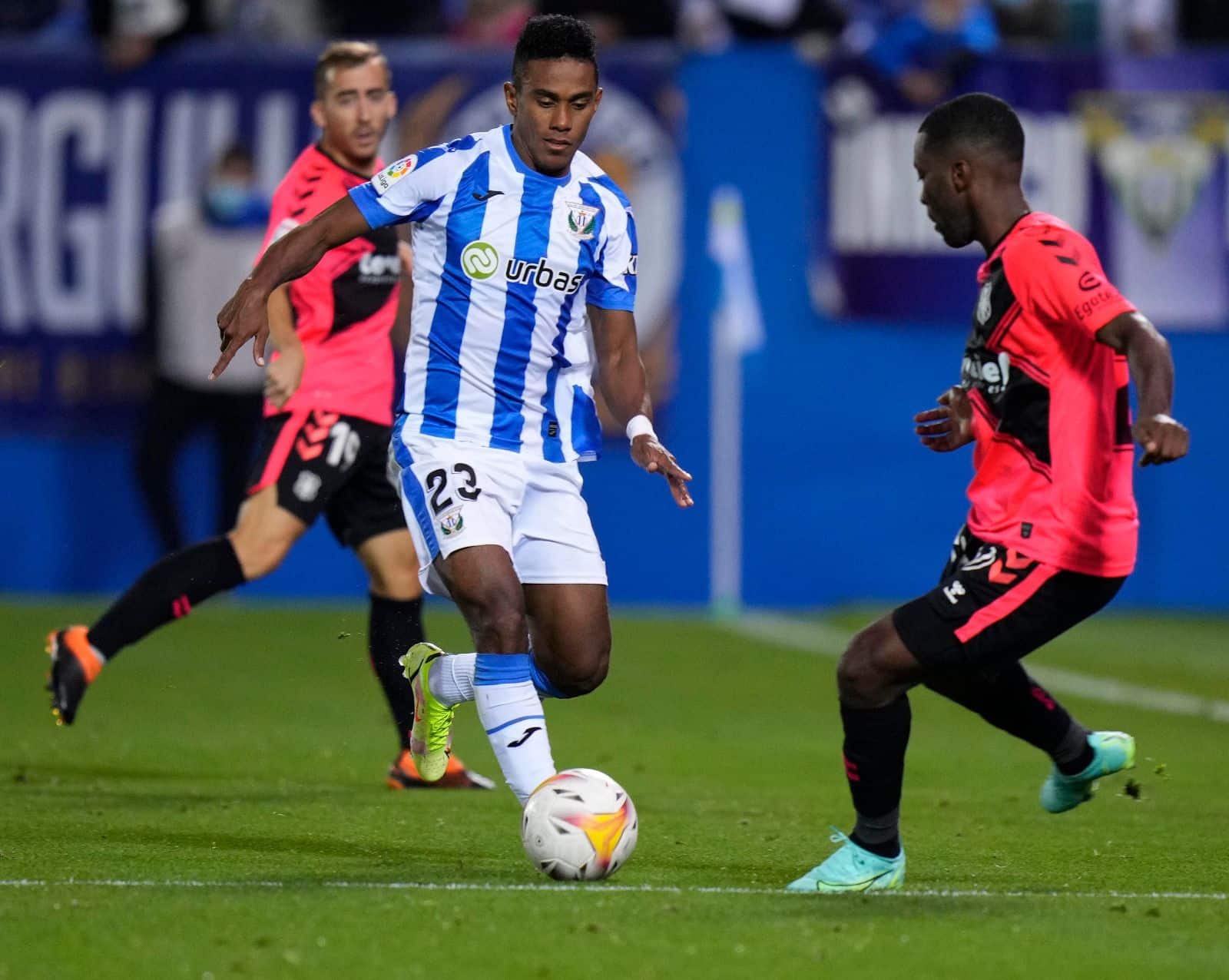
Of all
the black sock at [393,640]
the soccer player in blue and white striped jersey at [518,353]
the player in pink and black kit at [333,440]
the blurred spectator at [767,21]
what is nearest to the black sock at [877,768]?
the soccer player in blue and white striped jersey at [518,353]

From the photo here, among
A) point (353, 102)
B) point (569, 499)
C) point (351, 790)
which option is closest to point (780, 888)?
point (569, 499)

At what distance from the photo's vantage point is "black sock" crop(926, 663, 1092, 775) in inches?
224

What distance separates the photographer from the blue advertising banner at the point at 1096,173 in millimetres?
14461

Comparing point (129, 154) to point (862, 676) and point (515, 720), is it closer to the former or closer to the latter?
point (515, 720)

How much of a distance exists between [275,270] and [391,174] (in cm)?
44

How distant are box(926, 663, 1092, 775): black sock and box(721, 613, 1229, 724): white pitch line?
370 cm

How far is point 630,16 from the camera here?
1480cm

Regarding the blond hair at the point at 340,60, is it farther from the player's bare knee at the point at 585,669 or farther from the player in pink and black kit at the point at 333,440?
the player's bare knee at the point at 585,669

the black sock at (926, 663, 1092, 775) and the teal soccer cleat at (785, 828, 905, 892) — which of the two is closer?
the teal soccer cleat at (785, 828, 905, 892)

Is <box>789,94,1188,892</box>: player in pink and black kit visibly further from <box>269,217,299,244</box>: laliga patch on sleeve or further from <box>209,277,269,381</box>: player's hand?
<box>269,217,299,244</box>: laliga patch on sleeve

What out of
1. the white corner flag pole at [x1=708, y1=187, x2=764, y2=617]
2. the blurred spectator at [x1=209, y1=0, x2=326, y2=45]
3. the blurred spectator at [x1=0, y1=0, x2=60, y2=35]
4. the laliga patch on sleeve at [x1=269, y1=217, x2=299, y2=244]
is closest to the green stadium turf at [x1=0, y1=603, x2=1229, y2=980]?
the laliga patch on sleeve at [x1=269, y1=217, x2=299, y2=244]

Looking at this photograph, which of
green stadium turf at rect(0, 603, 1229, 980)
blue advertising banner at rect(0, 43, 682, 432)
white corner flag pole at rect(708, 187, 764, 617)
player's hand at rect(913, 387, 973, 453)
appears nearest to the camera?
green stadium turf at rect(0, 603, 1229, 980)

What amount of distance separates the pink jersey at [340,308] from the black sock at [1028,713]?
258 centimetres

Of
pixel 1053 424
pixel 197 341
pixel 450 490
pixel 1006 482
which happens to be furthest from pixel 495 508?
pixel 197 341
